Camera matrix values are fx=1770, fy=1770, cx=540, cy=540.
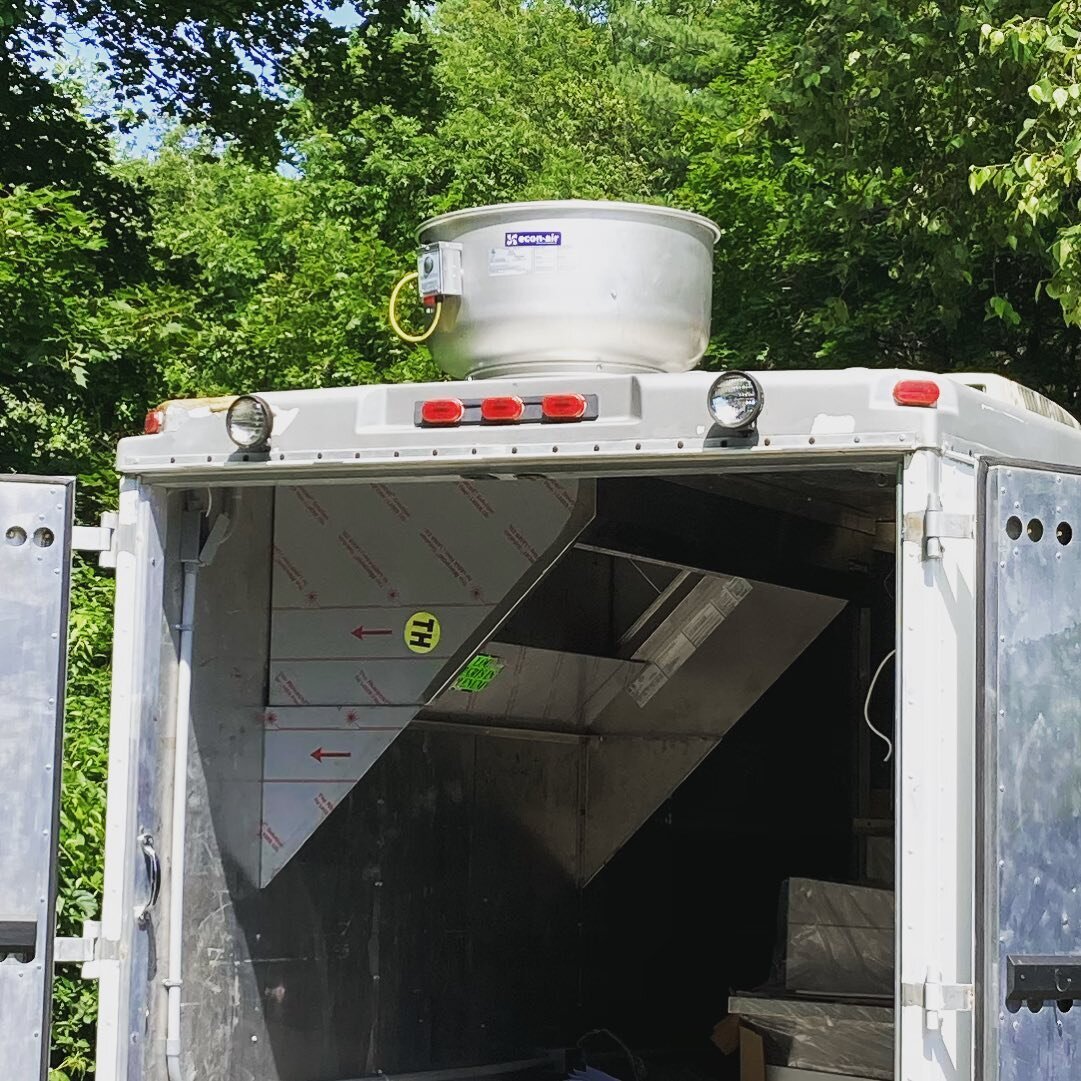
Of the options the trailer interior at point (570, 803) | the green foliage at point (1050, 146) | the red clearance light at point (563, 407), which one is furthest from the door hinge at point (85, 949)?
the green foliage at point (1050, 146)

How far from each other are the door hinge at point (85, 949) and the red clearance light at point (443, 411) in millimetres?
1488

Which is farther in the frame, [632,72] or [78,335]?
[632,72]

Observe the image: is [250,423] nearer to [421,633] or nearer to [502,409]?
[502,409]

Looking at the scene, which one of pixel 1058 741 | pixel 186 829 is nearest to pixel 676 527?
pixel 186 829

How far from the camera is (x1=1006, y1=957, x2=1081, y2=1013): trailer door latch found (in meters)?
3.58

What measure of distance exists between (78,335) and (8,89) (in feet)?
7.89

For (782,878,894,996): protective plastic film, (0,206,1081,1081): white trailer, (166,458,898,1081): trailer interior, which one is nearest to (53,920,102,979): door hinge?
(0,206,1081,1081): white trailer

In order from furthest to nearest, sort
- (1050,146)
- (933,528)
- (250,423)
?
(1050,146)
(250,423)
(933,528)

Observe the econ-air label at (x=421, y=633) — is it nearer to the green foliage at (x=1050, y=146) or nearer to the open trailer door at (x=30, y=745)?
the open trailer door at (x=30, y=745)

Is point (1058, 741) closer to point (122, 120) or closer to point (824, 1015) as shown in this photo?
point (824, 1015)

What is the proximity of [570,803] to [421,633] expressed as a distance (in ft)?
8.67

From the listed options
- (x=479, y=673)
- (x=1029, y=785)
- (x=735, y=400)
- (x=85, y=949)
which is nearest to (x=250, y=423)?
(x=735, y=400)

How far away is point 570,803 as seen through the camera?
24.9ft

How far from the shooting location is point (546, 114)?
34812mm
